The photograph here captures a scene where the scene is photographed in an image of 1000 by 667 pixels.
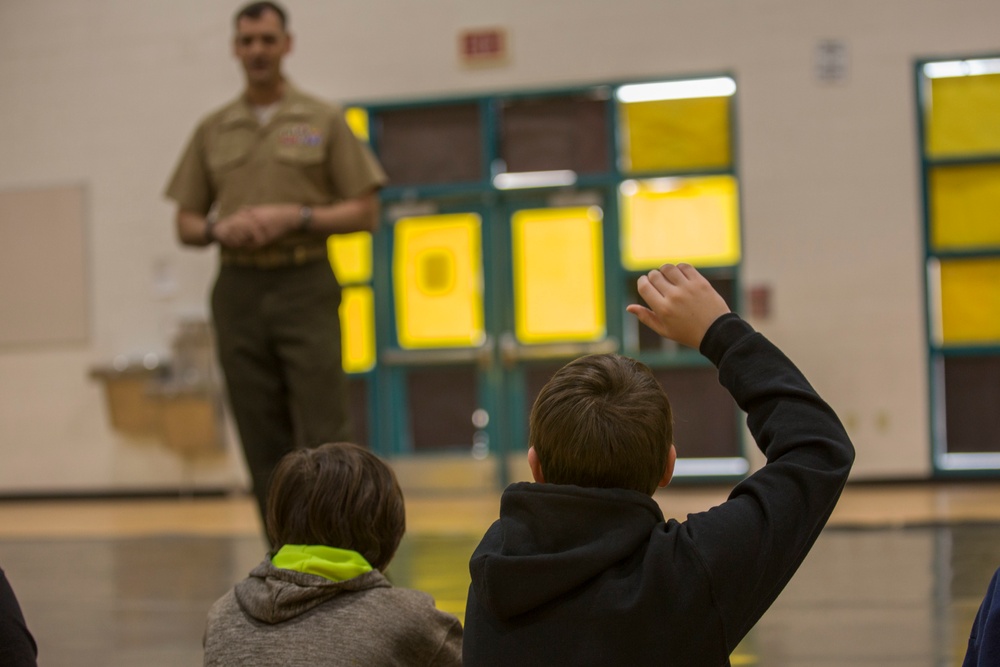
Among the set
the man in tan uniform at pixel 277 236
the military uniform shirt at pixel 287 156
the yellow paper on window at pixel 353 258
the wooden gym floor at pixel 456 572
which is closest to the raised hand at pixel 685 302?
the wooden gym floor at pixel 456 572

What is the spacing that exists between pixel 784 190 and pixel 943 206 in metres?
0.90

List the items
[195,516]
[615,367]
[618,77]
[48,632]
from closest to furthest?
1. [615,367]
2. [48,632]
3. [195,516]
4. [618,77]

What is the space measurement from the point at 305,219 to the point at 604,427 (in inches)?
74.3

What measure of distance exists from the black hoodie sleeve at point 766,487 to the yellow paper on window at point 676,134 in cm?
521

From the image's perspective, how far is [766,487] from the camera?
1074 millimetres

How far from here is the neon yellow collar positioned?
1365mm

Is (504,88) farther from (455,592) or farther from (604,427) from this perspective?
(604,427)

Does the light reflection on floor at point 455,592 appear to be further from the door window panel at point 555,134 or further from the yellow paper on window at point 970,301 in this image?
the door window panel at point 555,134

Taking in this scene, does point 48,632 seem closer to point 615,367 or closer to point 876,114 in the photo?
point 615,367

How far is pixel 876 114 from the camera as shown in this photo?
595 centimetres

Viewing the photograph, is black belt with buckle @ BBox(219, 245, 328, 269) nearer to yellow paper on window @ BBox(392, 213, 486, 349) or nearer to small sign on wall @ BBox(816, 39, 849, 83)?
yellow paper on window @ BBox(392, 213, 486, 349)

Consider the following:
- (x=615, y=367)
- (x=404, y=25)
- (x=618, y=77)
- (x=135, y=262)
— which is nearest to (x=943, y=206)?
(x=618, y=77)

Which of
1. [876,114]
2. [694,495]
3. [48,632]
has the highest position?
[876,114]

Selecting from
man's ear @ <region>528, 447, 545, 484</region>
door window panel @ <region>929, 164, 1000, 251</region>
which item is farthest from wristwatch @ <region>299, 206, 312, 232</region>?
door window panel @ <region>929, 164, 1000, 251</region>
